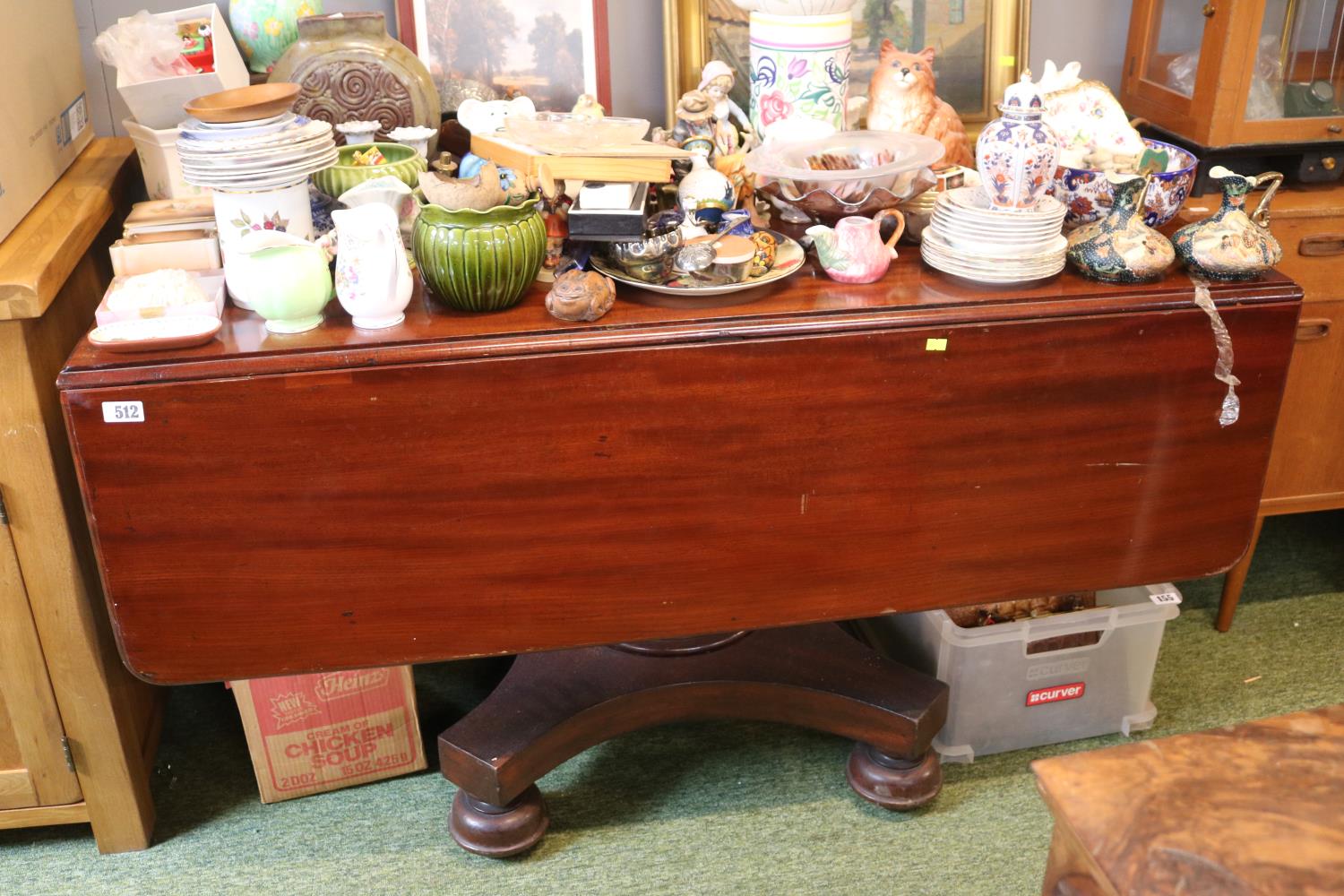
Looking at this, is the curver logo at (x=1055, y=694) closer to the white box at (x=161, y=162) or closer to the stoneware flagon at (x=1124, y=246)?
the stoneware flagon at (x=1124, y=246)

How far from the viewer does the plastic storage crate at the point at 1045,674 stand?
6.17 ft

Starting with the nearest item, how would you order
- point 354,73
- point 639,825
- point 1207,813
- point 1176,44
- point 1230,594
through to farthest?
point 1207,813
point 354,73
point 639,825
point 1176,44
point 1230,594

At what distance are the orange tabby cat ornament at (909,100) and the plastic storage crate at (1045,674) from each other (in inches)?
28.9

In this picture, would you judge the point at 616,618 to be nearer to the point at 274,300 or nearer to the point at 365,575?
the point at 365,575

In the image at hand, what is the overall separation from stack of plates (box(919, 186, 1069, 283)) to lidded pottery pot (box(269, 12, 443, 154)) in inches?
31.1

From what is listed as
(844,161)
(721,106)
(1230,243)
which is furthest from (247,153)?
(1230,243)

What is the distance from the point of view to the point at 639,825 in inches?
71.9

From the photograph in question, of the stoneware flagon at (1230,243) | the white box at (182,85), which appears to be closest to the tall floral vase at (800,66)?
the stoneware flagon at (1230,243)

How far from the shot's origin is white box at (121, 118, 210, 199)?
5.40 feet

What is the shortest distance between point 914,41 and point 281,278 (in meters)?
1.13

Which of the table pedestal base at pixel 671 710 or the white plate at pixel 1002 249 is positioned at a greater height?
the white plate at pixel 1002 249

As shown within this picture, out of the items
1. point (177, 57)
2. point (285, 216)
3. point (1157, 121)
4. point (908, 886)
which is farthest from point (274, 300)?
point (1157, 121)

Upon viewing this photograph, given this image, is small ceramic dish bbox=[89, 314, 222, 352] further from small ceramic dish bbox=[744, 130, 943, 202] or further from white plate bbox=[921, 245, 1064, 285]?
white plate bbox=[921, 245, 1064, 285]

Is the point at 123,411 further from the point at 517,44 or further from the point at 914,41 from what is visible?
the point at 914,41
